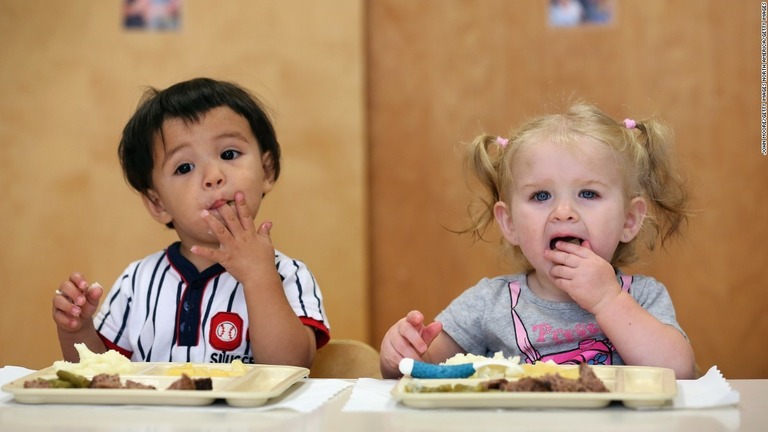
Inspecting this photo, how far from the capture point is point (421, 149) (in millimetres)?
2961

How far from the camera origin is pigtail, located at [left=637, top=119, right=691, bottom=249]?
1599mm

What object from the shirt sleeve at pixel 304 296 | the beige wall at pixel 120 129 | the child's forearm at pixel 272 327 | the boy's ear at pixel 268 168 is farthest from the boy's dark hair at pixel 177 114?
the beige wall at pixel 120 129

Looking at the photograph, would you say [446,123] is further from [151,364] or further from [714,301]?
[151,364]

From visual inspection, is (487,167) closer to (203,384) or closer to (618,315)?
(618,315)

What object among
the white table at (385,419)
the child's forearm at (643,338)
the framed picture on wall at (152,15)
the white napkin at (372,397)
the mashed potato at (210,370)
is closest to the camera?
the white table at (385,419)

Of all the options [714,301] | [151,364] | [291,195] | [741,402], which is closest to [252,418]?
[151,364]

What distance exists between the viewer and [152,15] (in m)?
2.98

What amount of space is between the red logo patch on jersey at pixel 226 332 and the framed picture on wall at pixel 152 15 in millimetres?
1599

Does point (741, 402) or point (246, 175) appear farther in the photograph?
point (246, 175)

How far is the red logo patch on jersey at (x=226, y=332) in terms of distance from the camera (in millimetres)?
1607

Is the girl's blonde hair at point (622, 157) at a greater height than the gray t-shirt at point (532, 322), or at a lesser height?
greater

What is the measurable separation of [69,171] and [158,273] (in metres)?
1.42

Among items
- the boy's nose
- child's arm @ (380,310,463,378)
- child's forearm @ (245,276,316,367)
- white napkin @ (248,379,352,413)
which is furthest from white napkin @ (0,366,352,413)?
the boy's nose

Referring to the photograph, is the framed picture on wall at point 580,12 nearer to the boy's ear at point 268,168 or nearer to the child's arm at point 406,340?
the boy's ear at point 268,168
